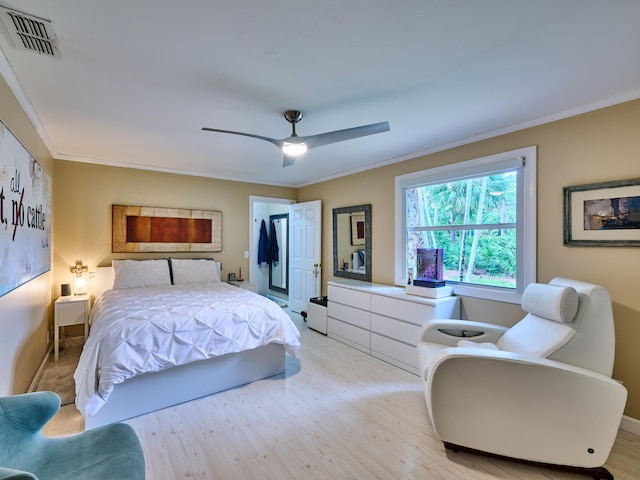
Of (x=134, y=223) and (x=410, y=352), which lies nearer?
(x=410, y=352)

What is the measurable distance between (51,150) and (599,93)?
5339 mm

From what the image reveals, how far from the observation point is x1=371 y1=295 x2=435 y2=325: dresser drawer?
3074 mm

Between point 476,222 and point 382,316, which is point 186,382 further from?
point 476,222

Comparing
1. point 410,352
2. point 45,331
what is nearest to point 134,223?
point 45,331

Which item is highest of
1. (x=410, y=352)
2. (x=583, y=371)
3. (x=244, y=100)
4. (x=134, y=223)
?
(x=244, y=100)

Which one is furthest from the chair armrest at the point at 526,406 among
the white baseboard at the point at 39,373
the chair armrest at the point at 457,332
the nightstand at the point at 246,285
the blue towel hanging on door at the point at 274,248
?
the blue towel hanging on door at the point at 274,248

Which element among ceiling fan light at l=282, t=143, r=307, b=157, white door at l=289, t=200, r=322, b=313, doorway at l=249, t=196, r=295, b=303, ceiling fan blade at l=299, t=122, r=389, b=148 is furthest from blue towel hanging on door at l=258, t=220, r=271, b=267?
ceiling fan blade at l=299, t=122, r=389, b=148

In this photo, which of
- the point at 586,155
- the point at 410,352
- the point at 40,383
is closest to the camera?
the point at 586,155

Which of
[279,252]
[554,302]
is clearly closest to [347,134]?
[554,302]

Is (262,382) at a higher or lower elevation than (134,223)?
lower

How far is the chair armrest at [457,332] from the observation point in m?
2.55

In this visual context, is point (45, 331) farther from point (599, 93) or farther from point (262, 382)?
point (599, 93)

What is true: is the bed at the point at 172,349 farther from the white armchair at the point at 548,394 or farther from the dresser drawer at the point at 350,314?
the white armchair at the point at 548,394

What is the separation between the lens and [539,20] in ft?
4.84
